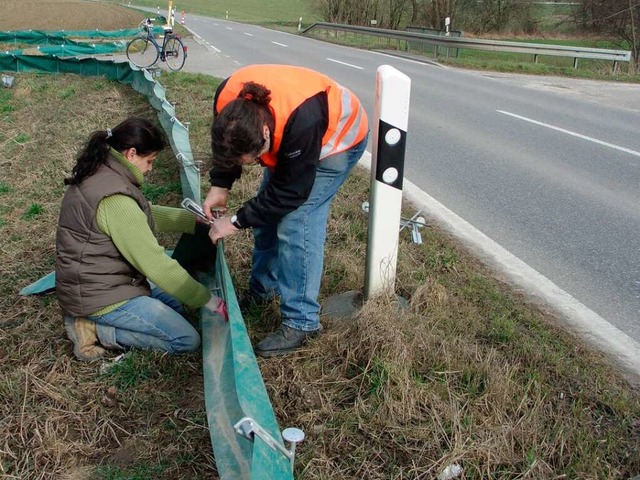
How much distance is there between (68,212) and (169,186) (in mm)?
2750

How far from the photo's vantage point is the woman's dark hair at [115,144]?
124 inches

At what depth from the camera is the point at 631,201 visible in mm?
6242

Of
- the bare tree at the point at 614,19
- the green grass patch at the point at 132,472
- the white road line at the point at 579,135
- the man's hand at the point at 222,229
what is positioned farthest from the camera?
the bare tree at the point at 614,19

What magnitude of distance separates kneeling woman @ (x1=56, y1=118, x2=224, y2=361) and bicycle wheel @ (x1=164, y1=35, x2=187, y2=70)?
12290mm

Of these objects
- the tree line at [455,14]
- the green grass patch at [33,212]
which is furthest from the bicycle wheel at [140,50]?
the tree line at [455,14]

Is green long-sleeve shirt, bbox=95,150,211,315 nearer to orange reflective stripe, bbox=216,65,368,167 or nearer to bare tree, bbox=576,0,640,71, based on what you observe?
orange reflective stripe, bbox=216,65,368,167

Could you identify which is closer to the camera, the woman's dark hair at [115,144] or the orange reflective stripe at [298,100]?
the orange reflective stripe at [298,100]

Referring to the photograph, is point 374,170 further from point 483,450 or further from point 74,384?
point 74,384

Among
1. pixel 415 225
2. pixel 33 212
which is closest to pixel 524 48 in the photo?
pixel 415 225

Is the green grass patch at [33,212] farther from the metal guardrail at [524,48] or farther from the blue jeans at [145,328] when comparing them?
the metal guardrail at [524,48]

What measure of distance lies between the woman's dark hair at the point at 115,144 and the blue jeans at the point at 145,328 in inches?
27.6

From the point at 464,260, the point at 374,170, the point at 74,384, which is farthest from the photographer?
the point at 464,260

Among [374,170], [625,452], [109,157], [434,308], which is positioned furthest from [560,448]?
[109,157]

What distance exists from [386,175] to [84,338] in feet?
5.94
